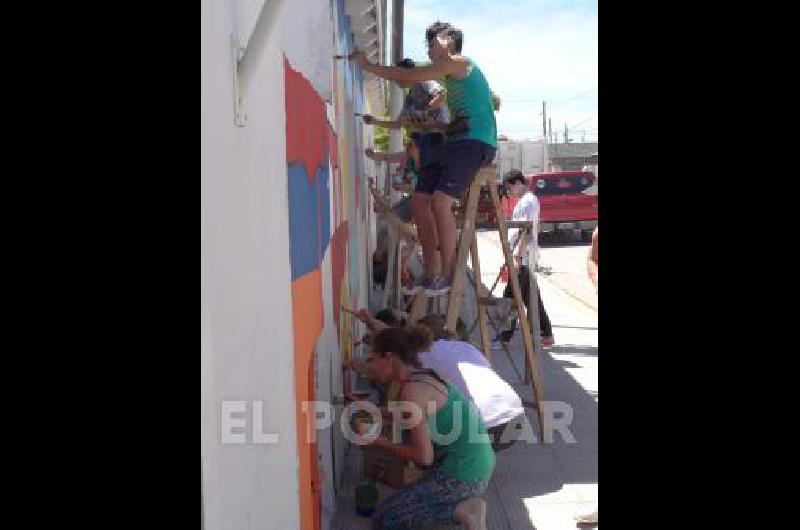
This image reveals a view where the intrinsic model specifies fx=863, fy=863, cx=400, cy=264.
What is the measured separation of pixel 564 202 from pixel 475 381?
18923mm

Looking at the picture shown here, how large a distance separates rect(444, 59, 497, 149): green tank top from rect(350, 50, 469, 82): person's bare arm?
0.24 feet

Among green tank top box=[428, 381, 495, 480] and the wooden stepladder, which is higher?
the wooden stepladder

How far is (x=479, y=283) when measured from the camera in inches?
247

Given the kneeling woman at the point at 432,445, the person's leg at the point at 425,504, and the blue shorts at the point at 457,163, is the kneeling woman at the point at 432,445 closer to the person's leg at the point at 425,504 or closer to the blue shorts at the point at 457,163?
the person's leg at the point at 425,504

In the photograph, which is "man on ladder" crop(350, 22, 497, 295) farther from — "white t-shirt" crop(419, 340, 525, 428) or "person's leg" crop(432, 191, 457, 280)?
"white t-shirt" crop(419, 340, 525, 428)

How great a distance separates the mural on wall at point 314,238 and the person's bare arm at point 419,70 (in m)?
0.27

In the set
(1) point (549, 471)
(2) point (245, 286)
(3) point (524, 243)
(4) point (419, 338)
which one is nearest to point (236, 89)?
(2) point (245, 286)

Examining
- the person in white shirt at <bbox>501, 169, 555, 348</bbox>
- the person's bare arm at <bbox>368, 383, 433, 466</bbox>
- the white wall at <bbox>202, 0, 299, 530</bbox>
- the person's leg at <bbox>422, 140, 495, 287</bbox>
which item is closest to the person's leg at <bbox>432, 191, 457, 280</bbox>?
the person's leg at <bbox>422, 140, 495, 287</bbox>

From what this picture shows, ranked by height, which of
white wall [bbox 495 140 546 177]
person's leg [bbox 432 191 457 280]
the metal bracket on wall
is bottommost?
person's leg [bbox 432 191 457 280]

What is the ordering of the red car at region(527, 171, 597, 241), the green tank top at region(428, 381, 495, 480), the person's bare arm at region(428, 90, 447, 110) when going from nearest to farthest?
the green tank top at region(428, 381, 495, 480), the person's bare arm at region(428, 90, 447, 110), the red car at region(527, 171, 597, 241)

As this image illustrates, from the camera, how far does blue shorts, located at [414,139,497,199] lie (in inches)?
205
